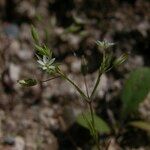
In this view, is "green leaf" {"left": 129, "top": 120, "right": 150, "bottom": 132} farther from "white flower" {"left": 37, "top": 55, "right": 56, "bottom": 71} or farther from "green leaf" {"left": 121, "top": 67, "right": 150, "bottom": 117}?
"white flower" {"left": 37, "top": 55, "right": 56, "bottom": 71}

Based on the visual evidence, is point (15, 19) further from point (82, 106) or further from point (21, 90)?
point (82, 106)

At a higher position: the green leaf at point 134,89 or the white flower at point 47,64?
the white flower at point 47,64

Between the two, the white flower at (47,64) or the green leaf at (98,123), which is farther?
the green leaf at (98,123)

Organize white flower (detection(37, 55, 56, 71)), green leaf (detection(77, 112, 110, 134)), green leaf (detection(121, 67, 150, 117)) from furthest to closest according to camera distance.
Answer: green leaf (detection(121, 67, 150, 117)) → green leaf (detection(77, 112, 110, 134)) → white flower (detection(37, 55, 56, 71))

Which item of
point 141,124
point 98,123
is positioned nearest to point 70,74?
point 98,123

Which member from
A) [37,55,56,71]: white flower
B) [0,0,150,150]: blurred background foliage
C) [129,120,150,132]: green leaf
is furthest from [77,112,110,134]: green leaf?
[37,55,56,71]: white flower

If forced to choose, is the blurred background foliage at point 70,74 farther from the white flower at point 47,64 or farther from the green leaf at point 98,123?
the white flower at point 47,64

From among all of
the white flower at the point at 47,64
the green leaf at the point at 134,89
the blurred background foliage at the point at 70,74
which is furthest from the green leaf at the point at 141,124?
the white flower at the point at 47,64

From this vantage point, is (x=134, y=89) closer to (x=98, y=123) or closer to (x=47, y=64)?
(x=98, y=123)

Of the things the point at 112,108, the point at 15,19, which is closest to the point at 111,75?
the point at 112,108
